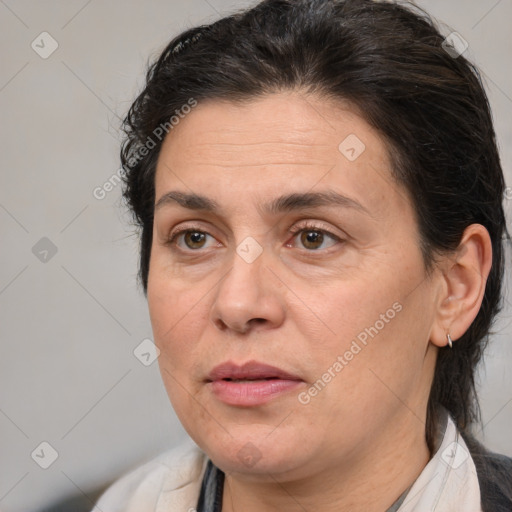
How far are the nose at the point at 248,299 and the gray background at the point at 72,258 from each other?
0.98m

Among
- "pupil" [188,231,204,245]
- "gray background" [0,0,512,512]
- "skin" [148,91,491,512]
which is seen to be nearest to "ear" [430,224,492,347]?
"skin" [148,91,491,512]

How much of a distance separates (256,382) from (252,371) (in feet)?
0.07

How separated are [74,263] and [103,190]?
21 cm

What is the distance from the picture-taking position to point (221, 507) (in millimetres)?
1770

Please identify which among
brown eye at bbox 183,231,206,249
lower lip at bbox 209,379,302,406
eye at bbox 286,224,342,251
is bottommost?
lower lip at bbox 209,379,302,406

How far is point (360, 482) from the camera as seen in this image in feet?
5.10

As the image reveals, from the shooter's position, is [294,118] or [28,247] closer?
[294,118]

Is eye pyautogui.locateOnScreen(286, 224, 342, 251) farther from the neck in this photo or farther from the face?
the neck

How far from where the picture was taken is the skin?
142 cm

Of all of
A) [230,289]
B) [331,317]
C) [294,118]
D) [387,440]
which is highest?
[294,118]

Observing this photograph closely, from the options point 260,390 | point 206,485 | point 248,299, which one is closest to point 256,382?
point 260,390

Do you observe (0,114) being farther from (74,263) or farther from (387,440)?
(387,440)

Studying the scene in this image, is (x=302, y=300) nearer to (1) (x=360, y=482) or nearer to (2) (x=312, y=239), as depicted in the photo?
(2) (x=312, y=239)

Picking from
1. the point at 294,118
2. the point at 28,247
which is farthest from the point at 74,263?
the point at 294,118
